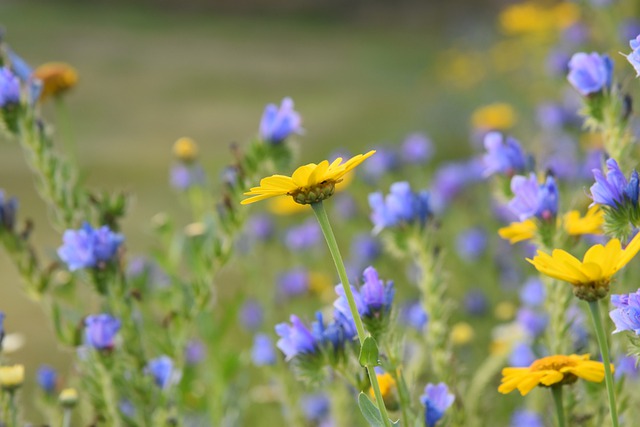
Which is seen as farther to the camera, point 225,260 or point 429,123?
point 429,123

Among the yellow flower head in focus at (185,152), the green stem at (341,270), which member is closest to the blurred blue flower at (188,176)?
the yellow flower head in focus at (185,152)

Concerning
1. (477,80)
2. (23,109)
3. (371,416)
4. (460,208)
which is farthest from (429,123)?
(371,416)

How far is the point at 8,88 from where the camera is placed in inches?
48.6

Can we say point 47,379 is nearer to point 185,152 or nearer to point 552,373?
point 185,152

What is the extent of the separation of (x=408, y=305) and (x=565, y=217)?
1.20 metres

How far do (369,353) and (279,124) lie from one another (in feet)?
2.09

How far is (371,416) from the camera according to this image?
806 millimetres

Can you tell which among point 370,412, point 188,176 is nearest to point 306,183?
point 370,412

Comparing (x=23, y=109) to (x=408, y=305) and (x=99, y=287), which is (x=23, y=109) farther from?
(x=408, y=305)

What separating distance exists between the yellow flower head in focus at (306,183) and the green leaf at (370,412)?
0.64 ft

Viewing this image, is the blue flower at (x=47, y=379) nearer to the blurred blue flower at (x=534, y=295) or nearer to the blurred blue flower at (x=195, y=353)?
the blurred blue flower at (x=195, y=353)

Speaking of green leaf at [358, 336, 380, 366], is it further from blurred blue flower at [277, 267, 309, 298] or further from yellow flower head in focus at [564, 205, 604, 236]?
blurred blue flower at [277, 267, 309, 298]

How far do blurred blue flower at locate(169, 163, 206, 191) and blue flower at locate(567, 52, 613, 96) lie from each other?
0.98 meters

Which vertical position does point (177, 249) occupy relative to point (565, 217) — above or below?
above
